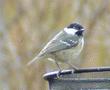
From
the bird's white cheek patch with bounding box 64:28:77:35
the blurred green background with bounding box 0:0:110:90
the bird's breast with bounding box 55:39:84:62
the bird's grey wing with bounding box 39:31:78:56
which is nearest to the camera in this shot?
the bird's grey wing with bounding box 39:31:78:56

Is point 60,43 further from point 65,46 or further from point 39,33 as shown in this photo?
point 39,33

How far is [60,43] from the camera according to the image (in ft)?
17.0

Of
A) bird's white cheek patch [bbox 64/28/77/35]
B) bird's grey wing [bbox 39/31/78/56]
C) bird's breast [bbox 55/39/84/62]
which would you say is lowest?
bird's breast [bbox 55/39/84/62]

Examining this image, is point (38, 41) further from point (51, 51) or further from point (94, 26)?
point (51, 51)

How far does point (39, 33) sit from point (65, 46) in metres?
1.99

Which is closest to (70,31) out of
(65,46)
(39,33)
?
(65,46)

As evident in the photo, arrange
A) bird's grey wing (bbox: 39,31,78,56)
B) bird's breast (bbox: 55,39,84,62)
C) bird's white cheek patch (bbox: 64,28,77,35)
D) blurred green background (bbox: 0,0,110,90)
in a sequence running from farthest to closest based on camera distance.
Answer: blurred green background (bbox: 0,0,110,90) → bird's white cheek patch (bbox: 64,28,77,35) → bird's breast (bbox: 55,39,84,62) → bird's grey wing (bbox: 39,31,78,56)

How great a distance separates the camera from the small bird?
509cm

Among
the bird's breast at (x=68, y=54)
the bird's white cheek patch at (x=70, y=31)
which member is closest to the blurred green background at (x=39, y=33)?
the bird's white cheek patch at (x=70, y=31)

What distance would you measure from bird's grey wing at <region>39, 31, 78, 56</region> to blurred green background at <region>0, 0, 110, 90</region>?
1.65 meters

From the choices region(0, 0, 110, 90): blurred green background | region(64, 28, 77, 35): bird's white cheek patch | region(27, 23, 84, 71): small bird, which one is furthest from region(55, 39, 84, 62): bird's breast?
region(0, 0, 110, 90): blurred green background

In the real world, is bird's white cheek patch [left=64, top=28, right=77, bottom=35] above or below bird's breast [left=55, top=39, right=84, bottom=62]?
above

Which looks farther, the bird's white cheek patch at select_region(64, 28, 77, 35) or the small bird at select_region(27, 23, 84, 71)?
the bird's white cheek patch at select_region(64, 28, 77, 35)

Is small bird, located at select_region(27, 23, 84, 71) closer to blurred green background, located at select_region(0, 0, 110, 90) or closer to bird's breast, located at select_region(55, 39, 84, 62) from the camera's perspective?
bird's breast, located at select_region(55, 39, 84, 62)
